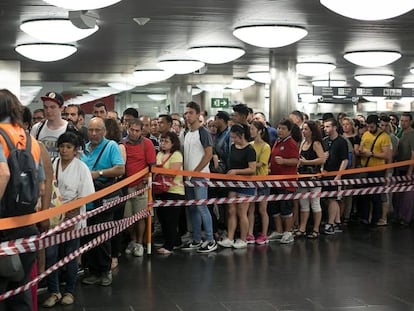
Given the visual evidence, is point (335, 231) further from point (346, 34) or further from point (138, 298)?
point (138, 298)

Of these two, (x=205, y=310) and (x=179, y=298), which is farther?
(x=179, y=298)

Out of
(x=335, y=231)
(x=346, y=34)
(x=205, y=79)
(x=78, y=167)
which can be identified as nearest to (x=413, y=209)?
(x=335, y=231)

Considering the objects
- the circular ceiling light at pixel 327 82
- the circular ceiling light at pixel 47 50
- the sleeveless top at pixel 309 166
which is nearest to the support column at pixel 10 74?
the circular ceiling light at pixel 47 50

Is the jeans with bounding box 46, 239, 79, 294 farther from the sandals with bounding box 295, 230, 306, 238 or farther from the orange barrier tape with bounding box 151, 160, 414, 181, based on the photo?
the sandals with bounding box 295, 230, 306, 238

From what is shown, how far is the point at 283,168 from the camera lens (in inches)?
388

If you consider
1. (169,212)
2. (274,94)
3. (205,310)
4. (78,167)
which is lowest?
(205,310)

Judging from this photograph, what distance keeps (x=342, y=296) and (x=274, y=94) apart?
33.4 feet

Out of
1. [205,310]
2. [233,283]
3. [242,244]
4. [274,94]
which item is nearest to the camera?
[205,310]

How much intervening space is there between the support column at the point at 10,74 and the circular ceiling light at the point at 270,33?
8305 millimetres

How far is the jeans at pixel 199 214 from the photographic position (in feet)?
29.6

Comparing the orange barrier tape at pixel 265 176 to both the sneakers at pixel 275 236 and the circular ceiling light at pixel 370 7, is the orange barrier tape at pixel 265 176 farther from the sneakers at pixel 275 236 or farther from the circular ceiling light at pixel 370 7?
the circular ceiling light at pixel 370 7

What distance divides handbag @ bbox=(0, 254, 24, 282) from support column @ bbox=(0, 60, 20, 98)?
1356 cm

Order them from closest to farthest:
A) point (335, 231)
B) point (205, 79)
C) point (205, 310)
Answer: point (205, 310)
point (335, 231)
point (205, 79)

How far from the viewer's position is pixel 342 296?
6.55m
